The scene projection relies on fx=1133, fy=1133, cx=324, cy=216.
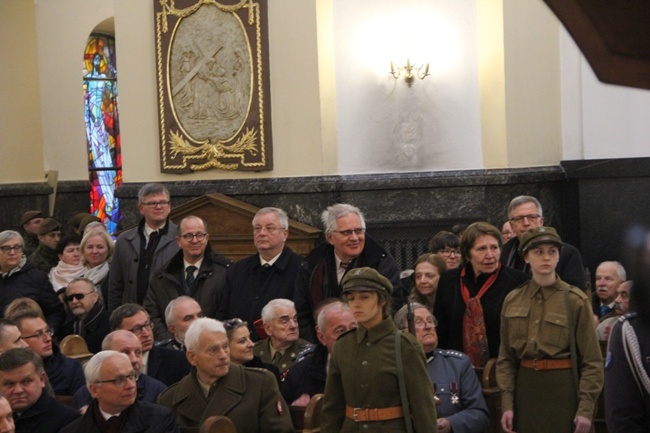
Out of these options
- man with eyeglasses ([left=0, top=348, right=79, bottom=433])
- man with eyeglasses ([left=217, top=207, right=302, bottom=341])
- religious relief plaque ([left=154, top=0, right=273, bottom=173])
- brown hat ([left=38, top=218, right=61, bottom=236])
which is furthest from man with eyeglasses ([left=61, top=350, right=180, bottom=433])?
religious relief plaque ([left=154, top=0, right=273, bottom=173])

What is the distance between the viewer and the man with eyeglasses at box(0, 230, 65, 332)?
7.47 metres

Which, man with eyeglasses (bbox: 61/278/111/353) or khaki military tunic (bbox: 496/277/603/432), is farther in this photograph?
man with eyeglasses (bbox: 61/278/111/353)

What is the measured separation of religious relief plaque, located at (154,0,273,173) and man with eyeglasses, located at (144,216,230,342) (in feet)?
10.4

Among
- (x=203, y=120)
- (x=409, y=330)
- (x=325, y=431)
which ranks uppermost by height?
(x=203, y=120)

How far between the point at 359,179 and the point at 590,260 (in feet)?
7.10

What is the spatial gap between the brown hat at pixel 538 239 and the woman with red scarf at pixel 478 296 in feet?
1.68

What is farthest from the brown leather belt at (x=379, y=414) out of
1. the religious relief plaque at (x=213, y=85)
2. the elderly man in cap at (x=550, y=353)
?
the religious relief plaque at (x=213, y=85)

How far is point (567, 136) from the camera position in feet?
33.5

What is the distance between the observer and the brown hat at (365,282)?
4.47 metres

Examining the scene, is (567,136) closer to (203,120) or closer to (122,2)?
(203,120)

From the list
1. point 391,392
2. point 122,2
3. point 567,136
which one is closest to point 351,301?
point 391,392

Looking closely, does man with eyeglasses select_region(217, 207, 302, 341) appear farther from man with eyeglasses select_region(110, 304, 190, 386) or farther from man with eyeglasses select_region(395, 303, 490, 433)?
man with eyeglasses select_region(395, 303, 490, 433)

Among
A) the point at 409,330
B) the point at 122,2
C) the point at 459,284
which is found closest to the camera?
the point at 409,330

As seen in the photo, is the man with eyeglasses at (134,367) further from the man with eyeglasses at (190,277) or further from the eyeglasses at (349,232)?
the man with eyeglasses at (190,277)
